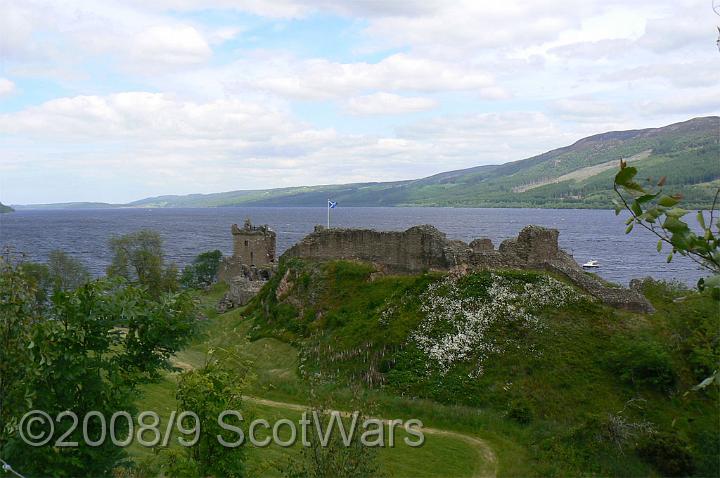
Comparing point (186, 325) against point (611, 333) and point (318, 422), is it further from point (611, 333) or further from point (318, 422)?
point (611, 333)

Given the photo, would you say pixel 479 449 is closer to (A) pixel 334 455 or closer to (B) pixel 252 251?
(A) pixel 334 455

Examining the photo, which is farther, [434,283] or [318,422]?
[434,283]

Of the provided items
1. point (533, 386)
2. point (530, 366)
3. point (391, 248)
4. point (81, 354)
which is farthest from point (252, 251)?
point (81, 354)

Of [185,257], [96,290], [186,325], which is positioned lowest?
[185,257]

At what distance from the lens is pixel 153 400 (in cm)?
2422

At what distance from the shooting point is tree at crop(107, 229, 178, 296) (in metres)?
69.0

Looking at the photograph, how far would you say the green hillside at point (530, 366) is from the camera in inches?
813

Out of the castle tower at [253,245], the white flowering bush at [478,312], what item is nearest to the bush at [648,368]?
the white flowering bush at [478,312]

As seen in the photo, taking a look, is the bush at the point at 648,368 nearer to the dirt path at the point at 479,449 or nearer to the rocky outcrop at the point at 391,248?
the dirt path at the point at 479,449

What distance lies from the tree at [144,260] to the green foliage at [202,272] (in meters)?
10.6

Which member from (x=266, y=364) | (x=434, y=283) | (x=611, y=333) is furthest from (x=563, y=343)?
(x=266, y=364)

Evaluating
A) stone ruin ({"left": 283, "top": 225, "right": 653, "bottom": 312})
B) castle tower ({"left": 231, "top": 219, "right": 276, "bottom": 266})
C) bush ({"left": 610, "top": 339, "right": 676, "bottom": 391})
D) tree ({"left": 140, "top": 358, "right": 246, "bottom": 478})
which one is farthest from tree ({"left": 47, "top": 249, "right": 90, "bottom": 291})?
bush ({"left": 610, "top": 339, "right": 676, "bottom": 391})

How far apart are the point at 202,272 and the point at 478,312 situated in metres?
69.3

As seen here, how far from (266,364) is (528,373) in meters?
14.5
